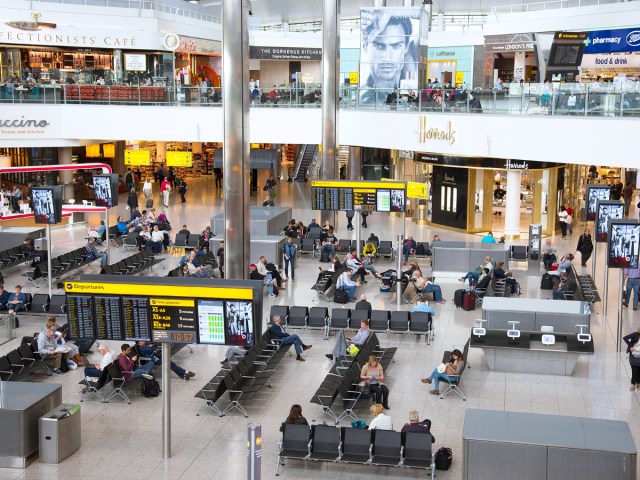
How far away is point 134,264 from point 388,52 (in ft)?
46.8

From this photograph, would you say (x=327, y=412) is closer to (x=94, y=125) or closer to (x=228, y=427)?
(x=228, y=427)

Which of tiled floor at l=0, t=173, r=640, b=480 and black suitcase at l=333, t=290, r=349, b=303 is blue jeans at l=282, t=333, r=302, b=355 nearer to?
tiled floor at l=0, t=173, r=640, b=480

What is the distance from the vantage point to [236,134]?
68.8 feet

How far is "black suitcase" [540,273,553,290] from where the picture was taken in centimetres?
2517

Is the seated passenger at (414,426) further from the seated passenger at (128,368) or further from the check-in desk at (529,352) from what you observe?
the seated passenger at (128,368)

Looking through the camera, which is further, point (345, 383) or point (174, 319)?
point (345, 383)

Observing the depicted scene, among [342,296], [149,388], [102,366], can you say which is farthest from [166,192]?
[149,388]

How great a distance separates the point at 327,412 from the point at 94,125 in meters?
26.4

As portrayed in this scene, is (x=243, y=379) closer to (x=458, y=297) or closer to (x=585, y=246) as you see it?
(x=458, y=297)

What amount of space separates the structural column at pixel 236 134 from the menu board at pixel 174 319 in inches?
328

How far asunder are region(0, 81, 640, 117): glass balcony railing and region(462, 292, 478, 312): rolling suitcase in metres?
7.45

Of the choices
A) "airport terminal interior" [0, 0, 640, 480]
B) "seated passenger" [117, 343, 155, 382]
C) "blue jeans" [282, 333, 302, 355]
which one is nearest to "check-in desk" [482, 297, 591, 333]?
"airport terminal interior" [0, 0, 640, 480]

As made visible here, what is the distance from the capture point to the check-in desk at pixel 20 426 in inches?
521

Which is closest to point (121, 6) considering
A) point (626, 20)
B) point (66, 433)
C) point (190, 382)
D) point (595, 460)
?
point (626, 20)
